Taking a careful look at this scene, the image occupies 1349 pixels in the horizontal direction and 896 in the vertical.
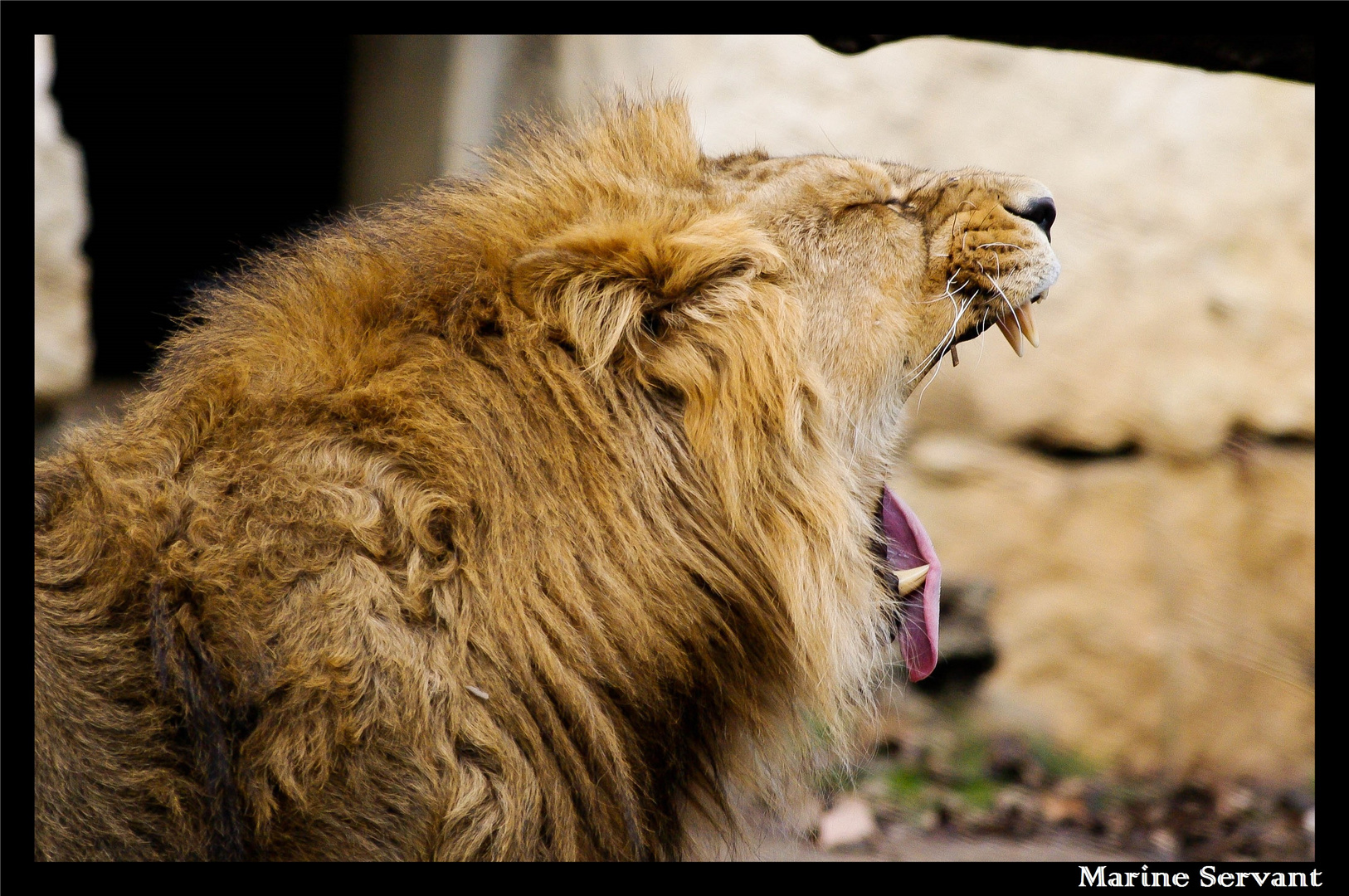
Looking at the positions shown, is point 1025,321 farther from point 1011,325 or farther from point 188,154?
point 188,154

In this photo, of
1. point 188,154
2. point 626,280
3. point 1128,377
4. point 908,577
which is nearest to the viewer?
point 626,280

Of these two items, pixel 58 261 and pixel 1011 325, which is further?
pixel 58 261

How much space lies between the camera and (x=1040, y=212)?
95.5 inches

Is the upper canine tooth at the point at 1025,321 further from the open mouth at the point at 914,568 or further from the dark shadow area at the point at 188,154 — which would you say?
the dark shadow area at the point at 188,154

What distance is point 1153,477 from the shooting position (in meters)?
5.29

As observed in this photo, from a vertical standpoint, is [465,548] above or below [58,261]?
above

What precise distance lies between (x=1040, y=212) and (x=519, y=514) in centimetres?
134

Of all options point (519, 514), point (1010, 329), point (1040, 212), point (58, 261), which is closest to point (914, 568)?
point (1010, 329)

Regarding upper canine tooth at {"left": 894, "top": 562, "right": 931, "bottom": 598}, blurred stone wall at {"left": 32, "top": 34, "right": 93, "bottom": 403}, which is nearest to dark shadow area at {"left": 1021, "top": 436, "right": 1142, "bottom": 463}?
upper canine tooth at {"left": 894, "top": 562, "right": 931, "bottom": 598}

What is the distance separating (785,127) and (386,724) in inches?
162

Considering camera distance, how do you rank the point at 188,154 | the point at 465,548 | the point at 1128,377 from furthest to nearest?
the point at 188,154
the point at 1128,377
the point at 465,548

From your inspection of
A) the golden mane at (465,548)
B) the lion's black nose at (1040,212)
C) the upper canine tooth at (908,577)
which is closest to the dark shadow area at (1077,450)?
the lion's black nose at (1040,212)

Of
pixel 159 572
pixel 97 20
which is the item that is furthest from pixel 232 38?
pixel 159 572
